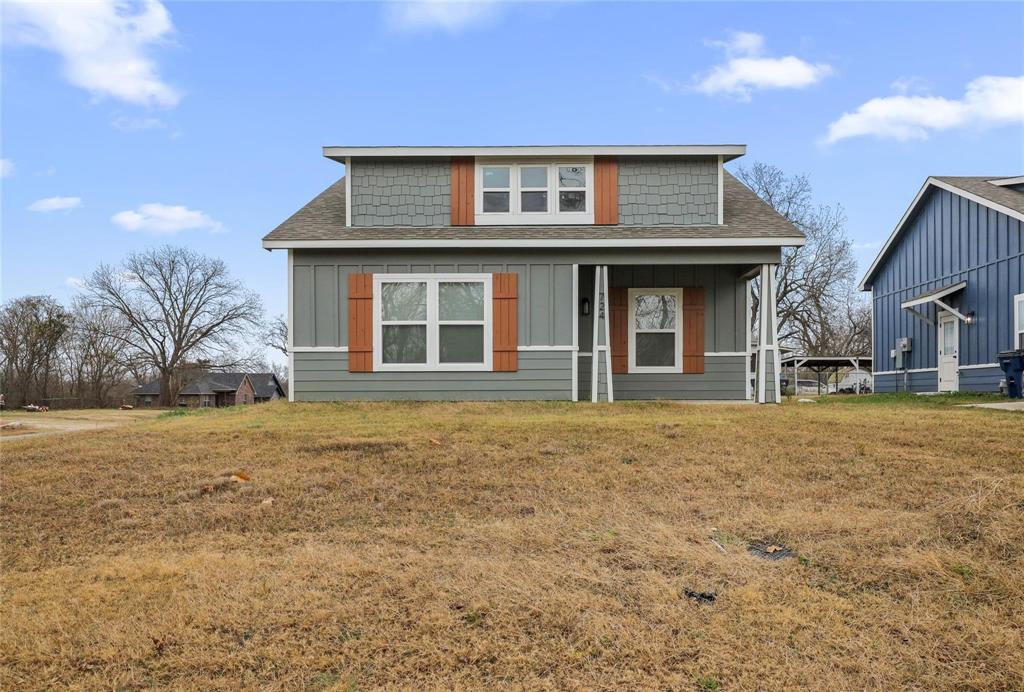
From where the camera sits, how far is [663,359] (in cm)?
1179

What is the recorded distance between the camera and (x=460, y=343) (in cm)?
1062

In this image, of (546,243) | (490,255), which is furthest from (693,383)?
(490,255)

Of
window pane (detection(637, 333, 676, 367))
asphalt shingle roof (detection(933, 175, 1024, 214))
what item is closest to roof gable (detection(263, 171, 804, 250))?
window pane (detection(637, 333, 676, 367))

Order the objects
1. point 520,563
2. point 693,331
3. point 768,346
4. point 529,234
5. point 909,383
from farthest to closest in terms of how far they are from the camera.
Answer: point 909,383 < point 693,331 < point 768,346 < point 529,234 < point 520,563

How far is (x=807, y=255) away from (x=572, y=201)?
2197cm

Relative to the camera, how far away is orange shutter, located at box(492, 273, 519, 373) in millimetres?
10539

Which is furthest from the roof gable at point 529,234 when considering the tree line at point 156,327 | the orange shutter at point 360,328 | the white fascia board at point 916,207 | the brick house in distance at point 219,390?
the brick house in distance at point 219,390

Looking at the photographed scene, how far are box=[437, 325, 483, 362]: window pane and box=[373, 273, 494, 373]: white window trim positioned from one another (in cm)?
7

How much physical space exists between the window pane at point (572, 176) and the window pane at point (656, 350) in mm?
2884

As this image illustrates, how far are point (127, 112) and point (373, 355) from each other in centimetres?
953

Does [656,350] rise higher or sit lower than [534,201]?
lower

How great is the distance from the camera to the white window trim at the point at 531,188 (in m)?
11.0

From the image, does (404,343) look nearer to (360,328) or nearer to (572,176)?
(360,328)

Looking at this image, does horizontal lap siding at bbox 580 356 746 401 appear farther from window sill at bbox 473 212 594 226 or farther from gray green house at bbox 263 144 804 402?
window sill at bbox 473 212 594 226
